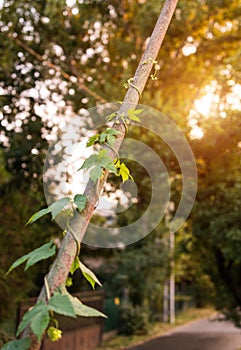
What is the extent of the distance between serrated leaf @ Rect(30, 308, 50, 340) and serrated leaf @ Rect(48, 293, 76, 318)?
1.2 inches

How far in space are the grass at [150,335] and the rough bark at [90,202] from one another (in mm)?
16134

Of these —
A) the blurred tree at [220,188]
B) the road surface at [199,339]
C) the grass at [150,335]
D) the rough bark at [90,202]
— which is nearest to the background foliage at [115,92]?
the blurred tree at [220,188]

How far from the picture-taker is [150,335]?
22.2m

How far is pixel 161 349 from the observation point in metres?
17.5

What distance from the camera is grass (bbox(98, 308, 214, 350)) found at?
18.4 metres

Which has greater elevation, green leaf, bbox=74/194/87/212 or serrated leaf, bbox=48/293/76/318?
green leaf, bbox=74/194/87/212

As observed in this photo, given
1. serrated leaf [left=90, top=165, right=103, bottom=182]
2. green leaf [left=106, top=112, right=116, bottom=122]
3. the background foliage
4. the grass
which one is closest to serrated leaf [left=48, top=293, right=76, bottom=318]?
serrated leaf [left=90, top=165, right=103, bottom=182]

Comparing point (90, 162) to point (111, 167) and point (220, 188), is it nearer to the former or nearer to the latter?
point (111, 167)

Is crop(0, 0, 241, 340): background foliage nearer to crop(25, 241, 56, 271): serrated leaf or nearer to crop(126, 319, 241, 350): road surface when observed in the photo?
crop(126, 319, 241, 350): road surface

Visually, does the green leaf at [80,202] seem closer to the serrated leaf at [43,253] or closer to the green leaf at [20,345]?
the serrated leaf at [43,253]

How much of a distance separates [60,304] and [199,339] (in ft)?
65.4

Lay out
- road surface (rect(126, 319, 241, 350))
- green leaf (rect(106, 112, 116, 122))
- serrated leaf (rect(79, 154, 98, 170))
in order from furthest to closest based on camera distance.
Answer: road surface (rect(126, 319, 241, 350))
green leaf (rect(106, 112, 116, 122))
serrated leaf (rect(79, 154, 98, 170))

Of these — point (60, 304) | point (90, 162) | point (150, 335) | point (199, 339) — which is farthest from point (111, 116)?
point (150, 335)

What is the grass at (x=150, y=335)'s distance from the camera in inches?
724
